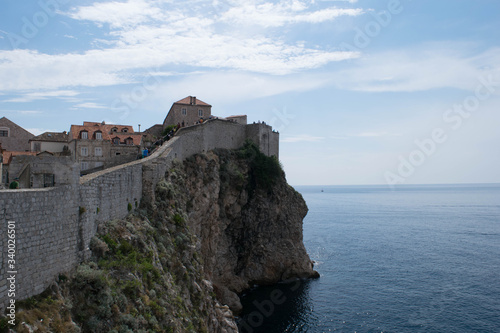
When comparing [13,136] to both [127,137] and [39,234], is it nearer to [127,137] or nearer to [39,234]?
[127,137]

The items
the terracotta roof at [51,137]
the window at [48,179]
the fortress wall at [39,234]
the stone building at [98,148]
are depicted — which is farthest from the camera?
the terracotta roof at [51,137]

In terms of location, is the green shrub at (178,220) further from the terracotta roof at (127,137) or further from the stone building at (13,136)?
the stone building at (13,136)

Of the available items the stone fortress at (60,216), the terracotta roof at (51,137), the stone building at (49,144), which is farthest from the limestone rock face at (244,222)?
the stone fortress at (60,216)

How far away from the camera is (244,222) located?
49.9 meters

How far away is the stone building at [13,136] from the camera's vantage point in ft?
123

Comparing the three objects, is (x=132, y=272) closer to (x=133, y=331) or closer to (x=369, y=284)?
(x=133, y=331)

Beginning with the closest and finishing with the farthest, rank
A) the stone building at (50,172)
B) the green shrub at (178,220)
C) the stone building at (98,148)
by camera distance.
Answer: the stone building at (50,172) < the green shrub at (178,220) < the stone building at (98,148)

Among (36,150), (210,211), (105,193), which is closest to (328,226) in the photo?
(210,211)

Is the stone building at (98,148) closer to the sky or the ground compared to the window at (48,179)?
closer to the sky

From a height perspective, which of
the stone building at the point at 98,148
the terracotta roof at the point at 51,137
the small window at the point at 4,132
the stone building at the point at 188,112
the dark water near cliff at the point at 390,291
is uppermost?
the stone building at the point at 188,112

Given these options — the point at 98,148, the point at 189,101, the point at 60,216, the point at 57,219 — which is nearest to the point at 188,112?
the point at 189,101

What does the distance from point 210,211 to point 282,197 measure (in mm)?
17059

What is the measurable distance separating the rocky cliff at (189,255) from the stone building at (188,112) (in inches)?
307

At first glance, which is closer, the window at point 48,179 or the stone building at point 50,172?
the stone building at point 50,172
